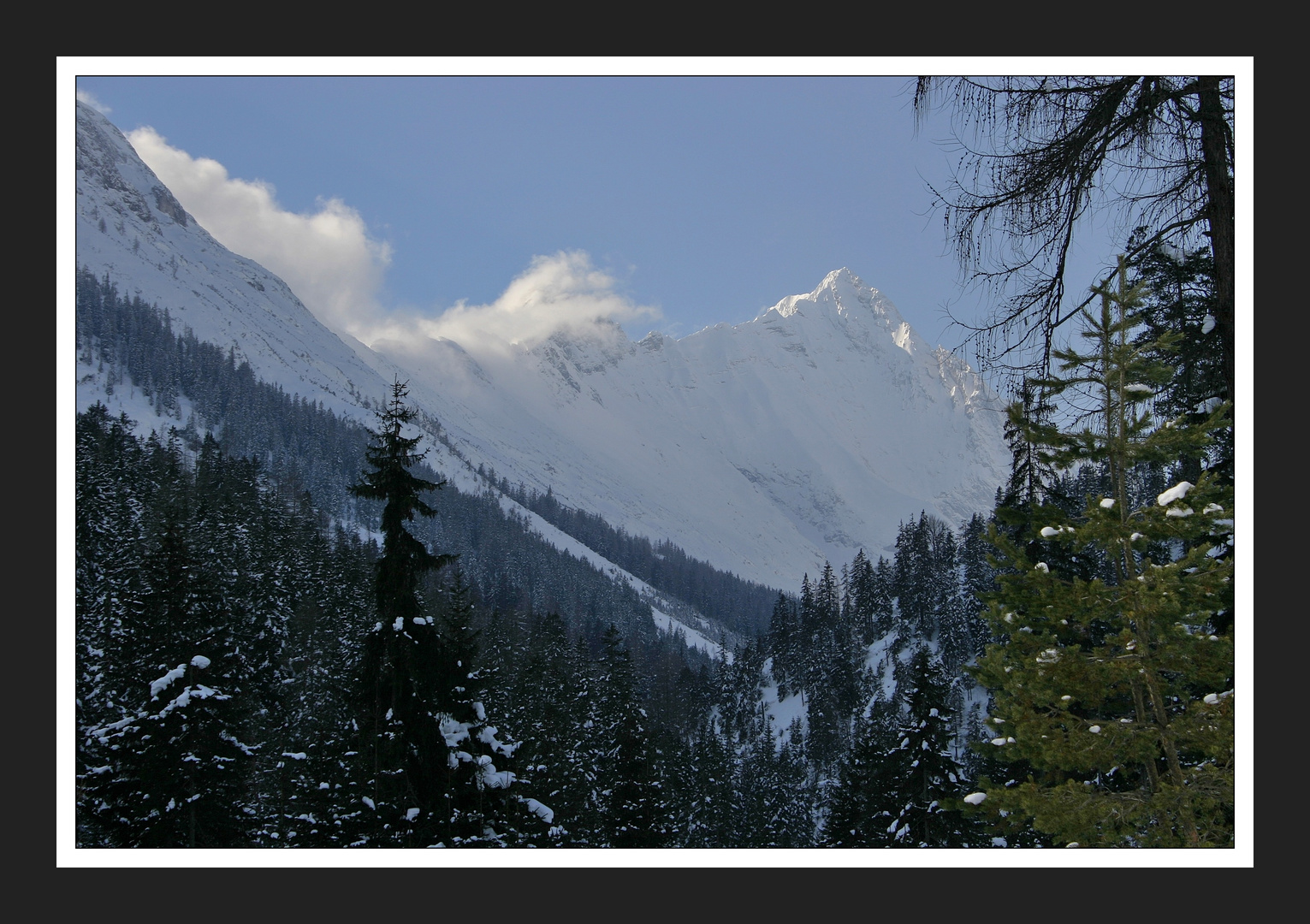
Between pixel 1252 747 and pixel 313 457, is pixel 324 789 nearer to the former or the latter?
pixel 1252 747

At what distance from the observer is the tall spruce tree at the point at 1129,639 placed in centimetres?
634

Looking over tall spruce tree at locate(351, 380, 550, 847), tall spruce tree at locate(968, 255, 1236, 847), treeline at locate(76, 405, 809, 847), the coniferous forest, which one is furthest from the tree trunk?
treeline at locate(76, 405, 809, 847)

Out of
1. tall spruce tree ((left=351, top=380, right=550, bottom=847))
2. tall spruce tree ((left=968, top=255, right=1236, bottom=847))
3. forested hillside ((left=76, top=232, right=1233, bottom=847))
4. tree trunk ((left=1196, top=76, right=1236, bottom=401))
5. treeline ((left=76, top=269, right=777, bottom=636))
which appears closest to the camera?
tree trunk ((left=1196, top=76, right=1236, bottom=401))

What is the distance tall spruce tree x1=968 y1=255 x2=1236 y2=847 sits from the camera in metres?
6.34

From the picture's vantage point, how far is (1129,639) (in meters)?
6.54

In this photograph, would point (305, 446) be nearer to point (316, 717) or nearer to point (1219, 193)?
point (316, 717)

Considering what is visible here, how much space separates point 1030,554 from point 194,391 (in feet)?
566

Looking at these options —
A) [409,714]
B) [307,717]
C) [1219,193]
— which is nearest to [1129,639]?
[1219,193]

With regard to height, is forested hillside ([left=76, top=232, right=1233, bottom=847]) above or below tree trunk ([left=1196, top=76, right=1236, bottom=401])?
below

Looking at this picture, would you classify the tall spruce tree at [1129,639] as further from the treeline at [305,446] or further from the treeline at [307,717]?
the treeline at [305,446]

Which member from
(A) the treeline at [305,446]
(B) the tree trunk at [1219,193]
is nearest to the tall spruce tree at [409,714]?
(B) the tree trunk at [1219,193]

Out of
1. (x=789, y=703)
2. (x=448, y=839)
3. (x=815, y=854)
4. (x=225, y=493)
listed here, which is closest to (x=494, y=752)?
(x=448, y=839)

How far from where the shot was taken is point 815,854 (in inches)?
261

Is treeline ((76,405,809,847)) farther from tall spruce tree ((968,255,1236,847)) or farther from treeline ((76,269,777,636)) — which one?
treeline ((76,269,777,636))
